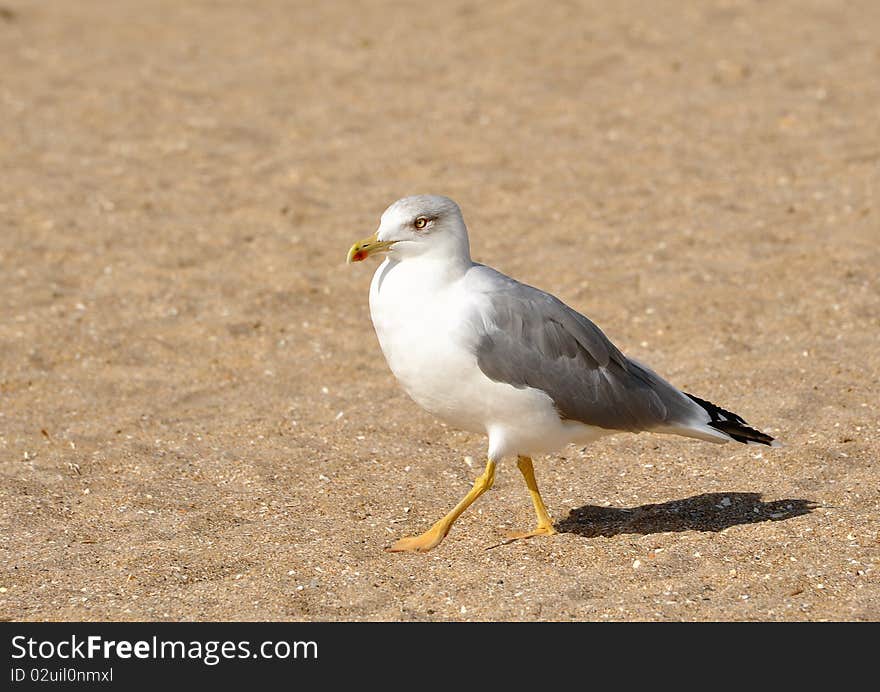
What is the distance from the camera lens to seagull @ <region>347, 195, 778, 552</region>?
4918 mm

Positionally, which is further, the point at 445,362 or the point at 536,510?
the point at 536,510

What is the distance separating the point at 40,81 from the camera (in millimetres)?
12031

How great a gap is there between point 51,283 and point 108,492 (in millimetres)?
2834

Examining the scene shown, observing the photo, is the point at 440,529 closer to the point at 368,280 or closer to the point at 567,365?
the point at 567,365

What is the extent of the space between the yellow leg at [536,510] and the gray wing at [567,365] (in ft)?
1.44

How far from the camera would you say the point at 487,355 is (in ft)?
16.1

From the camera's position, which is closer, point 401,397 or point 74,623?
point 74,623

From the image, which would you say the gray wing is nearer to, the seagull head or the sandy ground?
the seagull head

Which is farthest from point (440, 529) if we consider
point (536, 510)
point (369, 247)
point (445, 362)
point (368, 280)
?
point (368, 280)

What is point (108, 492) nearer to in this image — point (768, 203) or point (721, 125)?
point (768, 203)

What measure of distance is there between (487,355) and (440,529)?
2.65ft

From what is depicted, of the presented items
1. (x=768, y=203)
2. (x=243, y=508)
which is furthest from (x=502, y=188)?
(x=243, y=508)

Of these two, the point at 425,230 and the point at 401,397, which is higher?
the point at 425,230

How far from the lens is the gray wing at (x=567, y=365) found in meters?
4.98
